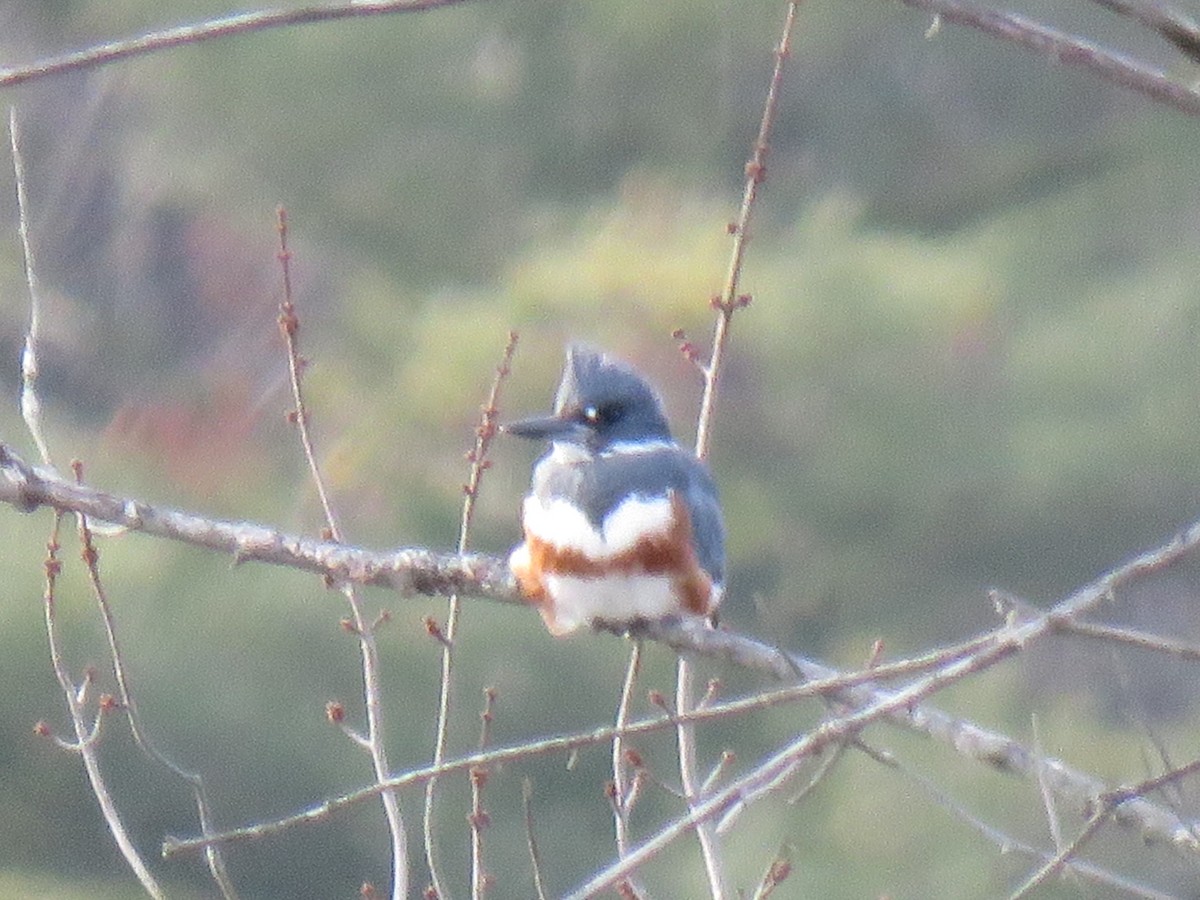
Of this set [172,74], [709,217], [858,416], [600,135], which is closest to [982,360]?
[858,416]

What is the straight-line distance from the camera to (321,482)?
2.78 metres

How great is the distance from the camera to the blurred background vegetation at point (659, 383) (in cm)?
→ 879

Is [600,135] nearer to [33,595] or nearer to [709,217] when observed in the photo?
[709,217]

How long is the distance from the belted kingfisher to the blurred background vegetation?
15.5 feet

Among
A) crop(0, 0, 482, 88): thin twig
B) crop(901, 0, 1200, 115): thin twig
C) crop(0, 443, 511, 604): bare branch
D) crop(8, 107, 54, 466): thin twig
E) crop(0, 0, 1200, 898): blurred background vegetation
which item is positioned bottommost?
crop(0, 0, 1200, 898): blurred background vegetation

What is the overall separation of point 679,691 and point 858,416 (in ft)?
21.8

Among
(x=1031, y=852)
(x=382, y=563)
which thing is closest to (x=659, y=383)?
(x=382, y=563)

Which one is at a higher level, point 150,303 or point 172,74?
point 172,74

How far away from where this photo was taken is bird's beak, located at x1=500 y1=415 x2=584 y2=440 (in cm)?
332

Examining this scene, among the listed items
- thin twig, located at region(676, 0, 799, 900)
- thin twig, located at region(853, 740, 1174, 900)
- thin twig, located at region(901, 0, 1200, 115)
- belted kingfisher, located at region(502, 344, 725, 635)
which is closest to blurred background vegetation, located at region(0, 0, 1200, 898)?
belted kingfisher, located at region(502, 344, 725, 635)

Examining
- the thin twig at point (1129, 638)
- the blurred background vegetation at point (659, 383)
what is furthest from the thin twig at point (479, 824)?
the blurred background vegetation at point (659, 383)

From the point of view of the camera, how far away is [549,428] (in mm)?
3404

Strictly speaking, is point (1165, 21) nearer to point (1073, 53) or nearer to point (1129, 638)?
point (1073, 53)

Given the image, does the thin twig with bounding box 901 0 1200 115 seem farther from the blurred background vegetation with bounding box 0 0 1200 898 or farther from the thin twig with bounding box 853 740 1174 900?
the blurred background vegetation with bounding box 0 0 1200 898
